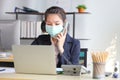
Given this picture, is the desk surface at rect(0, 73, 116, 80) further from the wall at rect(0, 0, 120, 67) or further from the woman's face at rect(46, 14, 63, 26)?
the wall at rect(0, 0, 120, 67)

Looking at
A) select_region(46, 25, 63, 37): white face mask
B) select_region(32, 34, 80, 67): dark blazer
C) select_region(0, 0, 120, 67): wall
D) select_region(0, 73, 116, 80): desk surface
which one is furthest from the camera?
select_region(0, 0, 120, 67): wall

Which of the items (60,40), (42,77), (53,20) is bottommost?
(42,77)

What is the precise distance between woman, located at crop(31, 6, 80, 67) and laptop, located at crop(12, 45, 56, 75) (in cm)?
43

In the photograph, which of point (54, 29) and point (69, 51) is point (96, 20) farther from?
point (54, 29)

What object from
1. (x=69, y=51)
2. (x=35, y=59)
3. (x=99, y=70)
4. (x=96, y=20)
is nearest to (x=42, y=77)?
(x=35, y=59)

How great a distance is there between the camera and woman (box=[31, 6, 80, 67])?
212 cm

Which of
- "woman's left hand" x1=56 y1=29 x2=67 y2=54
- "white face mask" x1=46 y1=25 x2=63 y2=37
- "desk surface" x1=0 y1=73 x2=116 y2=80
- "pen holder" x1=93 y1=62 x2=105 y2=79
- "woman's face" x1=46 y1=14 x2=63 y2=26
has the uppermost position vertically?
"woman's face" x1=46 y1=14 x2=63 y2=26

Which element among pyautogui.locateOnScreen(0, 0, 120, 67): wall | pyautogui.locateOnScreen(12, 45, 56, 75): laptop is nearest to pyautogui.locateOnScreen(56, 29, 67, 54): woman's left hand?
pyautogui.locateOnScreen(12, 45, 56, 75): laptop

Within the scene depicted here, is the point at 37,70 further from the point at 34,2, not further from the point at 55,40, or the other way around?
the point at 34,2

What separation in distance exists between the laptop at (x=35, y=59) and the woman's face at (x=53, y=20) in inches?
18.7

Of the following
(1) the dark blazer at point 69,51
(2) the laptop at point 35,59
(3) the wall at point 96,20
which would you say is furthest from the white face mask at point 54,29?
(3) the wall at point 96,20

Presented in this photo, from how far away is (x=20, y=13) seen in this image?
414 cm

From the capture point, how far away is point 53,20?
83.8 inches

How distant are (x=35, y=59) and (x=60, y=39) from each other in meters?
0.57
